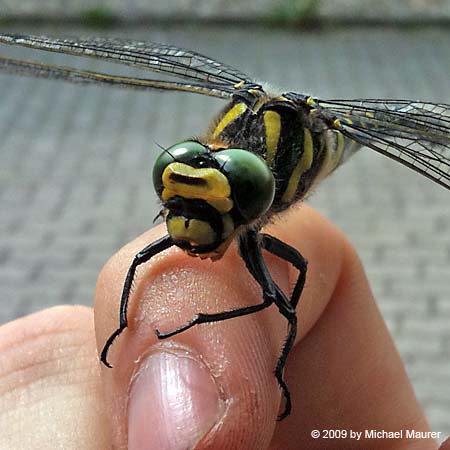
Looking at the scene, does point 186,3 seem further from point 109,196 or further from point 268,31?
point 109,196

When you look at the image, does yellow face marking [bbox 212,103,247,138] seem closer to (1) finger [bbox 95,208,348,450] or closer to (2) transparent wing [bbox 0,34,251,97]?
(2) transparent wing [bbox 0,34,251,97]

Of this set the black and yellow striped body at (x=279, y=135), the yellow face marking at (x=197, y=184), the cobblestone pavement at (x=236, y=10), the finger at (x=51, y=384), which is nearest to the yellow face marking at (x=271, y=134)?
the black and yellow striped body at (x=279, y=135)

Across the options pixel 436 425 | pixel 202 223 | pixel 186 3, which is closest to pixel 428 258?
pixel 436 425

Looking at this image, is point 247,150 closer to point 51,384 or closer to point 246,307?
point 246,307

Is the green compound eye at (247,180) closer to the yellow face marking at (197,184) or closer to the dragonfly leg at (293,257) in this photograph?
the yellow face marking at (197,184)

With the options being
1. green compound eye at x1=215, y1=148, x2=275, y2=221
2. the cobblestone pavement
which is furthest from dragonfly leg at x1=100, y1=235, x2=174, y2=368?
the cobblestone pavement

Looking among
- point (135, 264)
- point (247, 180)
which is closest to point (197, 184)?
point (247, 180)
